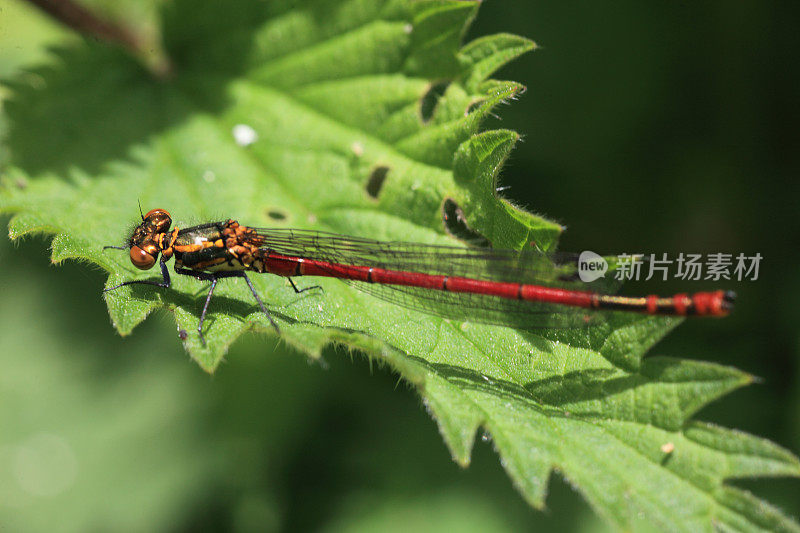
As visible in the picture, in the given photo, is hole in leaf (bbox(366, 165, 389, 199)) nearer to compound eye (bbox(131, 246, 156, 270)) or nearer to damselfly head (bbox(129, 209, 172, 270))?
damselfly head (bbox(129, 209, 172, 270))

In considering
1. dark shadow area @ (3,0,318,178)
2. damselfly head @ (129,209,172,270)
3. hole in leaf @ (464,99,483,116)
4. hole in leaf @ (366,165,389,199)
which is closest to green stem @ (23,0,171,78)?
dark shadow area @ (3,0,318,178)

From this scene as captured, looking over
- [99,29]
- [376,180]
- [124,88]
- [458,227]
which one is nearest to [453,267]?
[458,227]

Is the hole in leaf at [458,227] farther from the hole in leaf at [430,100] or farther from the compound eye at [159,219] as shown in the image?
the compound eye at [159,219]

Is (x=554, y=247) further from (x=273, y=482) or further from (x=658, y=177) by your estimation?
(x=273, y=482)

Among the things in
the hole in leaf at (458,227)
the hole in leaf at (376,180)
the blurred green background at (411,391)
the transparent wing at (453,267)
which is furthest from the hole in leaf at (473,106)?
the blurred green background at (411,391)

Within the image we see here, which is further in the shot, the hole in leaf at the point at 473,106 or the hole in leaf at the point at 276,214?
the hole in leaf at the point at 276,214

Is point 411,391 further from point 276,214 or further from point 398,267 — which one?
point 276,214

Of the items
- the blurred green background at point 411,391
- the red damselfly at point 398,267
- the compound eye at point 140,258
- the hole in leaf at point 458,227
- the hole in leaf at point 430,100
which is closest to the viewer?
the compound eye at point 140,258
